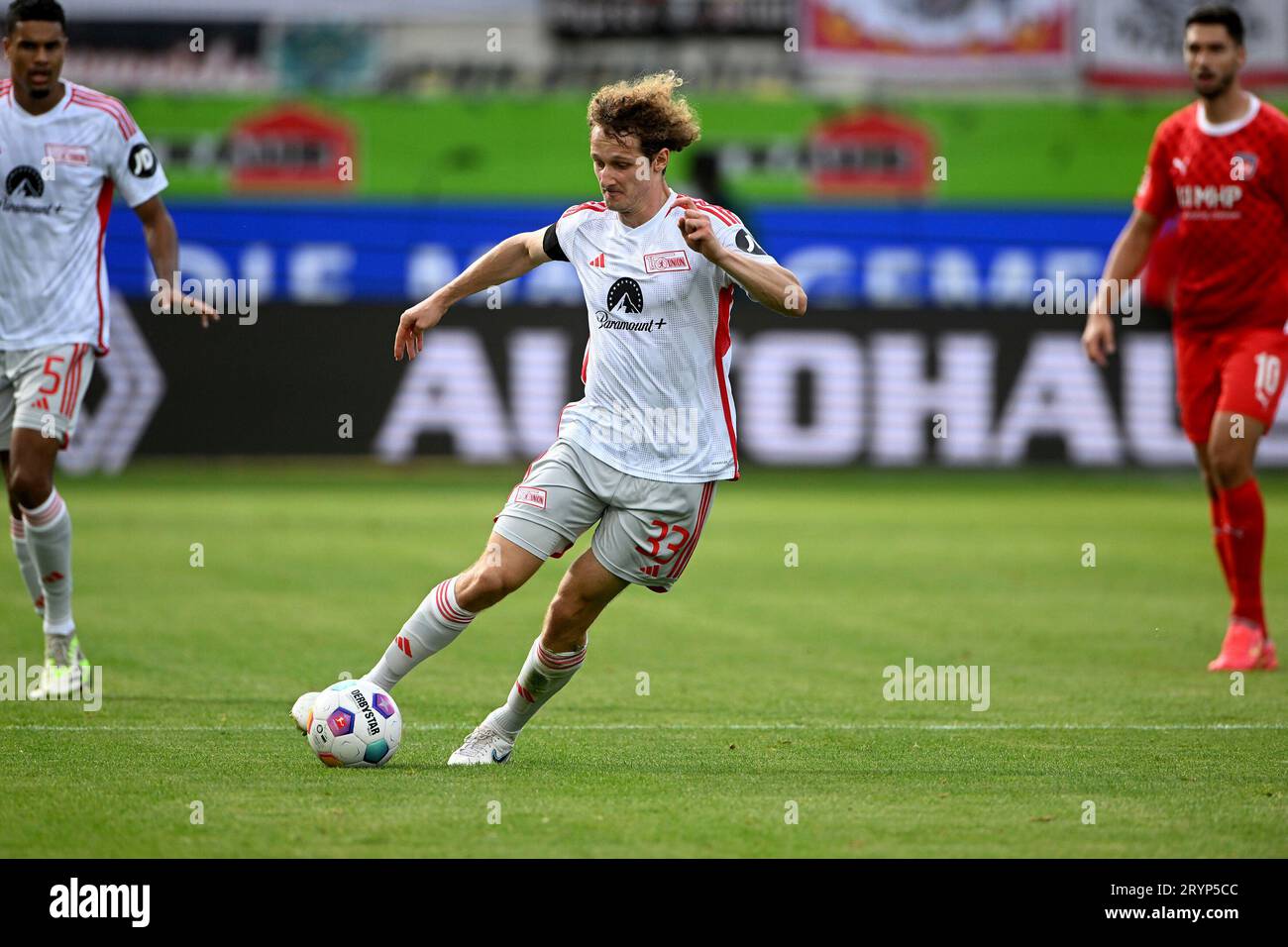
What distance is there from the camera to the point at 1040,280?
25984 mm

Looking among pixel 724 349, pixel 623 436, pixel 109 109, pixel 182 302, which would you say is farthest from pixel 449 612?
pixel 109 109

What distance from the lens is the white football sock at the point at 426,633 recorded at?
657 cm

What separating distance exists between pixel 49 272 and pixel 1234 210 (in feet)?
19.0

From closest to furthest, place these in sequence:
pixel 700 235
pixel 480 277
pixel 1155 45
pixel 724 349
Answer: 1. pixel 700 235
2. pixel 724 349
3. pixel 480 277
4. pixel 1155 45

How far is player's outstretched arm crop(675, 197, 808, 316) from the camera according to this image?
616 centimetres

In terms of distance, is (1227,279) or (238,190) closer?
(1227,279)

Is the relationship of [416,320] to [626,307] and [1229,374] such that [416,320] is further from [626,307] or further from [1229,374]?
[1229,374]

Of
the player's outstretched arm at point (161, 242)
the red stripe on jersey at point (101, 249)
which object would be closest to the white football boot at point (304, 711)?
the player's outstretched arm at point (161, 242)

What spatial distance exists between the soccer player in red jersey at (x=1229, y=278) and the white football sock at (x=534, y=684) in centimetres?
386

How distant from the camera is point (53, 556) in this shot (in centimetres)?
848
